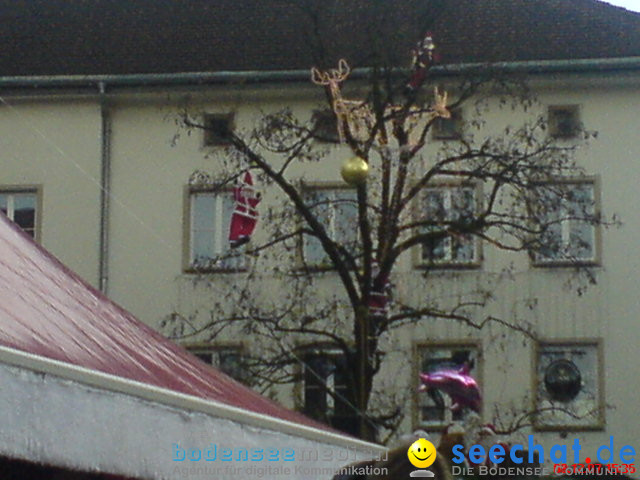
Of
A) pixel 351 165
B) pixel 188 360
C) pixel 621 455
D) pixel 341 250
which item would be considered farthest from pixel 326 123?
pixel 188 360

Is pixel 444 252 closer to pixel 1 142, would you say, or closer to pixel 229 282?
pixel 229 282

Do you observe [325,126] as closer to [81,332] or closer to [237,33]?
[237,33]

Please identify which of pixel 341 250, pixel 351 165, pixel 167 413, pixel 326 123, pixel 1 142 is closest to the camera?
pixel 167 413

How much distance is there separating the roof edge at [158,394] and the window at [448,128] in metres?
19.1

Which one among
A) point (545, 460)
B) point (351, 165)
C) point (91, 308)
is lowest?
point (545, 460)

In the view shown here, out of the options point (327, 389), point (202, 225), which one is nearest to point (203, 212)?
point (202, 225)

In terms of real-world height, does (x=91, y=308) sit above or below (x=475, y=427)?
above

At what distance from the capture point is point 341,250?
19234 millimetres

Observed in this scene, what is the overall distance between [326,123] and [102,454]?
717 inches

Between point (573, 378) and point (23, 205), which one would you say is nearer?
point (573, 378)

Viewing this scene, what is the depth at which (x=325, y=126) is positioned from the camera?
2148cm

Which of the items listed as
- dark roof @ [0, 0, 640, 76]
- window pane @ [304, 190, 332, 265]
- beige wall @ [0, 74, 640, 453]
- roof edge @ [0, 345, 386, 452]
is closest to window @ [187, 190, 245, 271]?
beige wall @ [0, 74, 640, 453]

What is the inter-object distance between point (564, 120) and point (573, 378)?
4268 mm

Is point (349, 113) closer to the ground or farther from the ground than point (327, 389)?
farther from the ground
